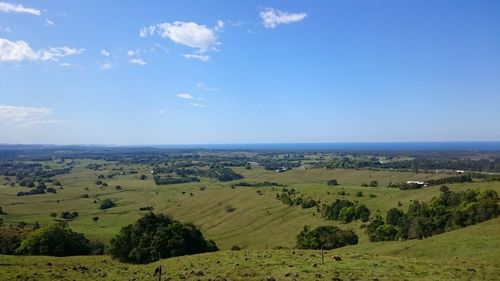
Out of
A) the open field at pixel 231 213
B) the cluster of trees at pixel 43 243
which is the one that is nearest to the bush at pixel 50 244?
the cluster of trees at pixel 43 243

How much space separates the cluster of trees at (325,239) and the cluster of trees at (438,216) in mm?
10301

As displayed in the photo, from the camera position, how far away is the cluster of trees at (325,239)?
72.3 metres

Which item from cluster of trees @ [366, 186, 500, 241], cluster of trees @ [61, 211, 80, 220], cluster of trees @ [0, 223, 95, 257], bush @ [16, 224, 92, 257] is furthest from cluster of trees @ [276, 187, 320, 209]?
bush @ [16, 224, 92, 257]

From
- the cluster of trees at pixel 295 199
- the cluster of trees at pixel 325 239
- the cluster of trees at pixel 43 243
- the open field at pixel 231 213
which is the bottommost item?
the open field at pixel 231 213

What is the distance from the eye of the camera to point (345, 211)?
11488 centimetres

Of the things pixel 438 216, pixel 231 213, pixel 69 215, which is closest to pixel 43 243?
pixel 438 216

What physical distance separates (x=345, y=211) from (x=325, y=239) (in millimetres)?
42587

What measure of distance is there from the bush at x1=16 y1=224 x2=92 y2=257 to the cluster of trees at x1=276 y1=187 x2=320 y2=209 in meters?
82.6

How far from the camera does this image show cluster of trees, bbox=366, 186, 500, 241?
3098 inches

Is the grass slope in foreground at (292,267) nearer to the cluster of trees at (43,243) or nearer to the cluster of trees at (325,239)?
the cluster of trees at (43,243)

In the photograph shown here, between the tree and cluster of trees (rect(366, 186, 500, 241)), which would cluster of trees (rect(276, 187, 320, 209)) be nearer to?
the tree

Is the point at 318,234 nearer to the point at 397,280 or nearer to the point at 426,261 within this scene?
the point at 426,261

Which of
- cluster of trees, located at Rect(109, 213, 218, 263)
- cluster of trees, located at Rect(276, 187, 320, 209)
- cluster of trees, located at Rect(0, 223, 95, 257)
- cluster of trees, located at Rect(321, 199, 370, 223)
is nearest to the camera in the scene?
cluster of trees, located at Rect(109, 213, 218, 263)

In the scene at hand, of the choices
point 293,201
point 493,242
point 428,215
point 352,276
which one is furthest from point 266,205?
point 352,276
